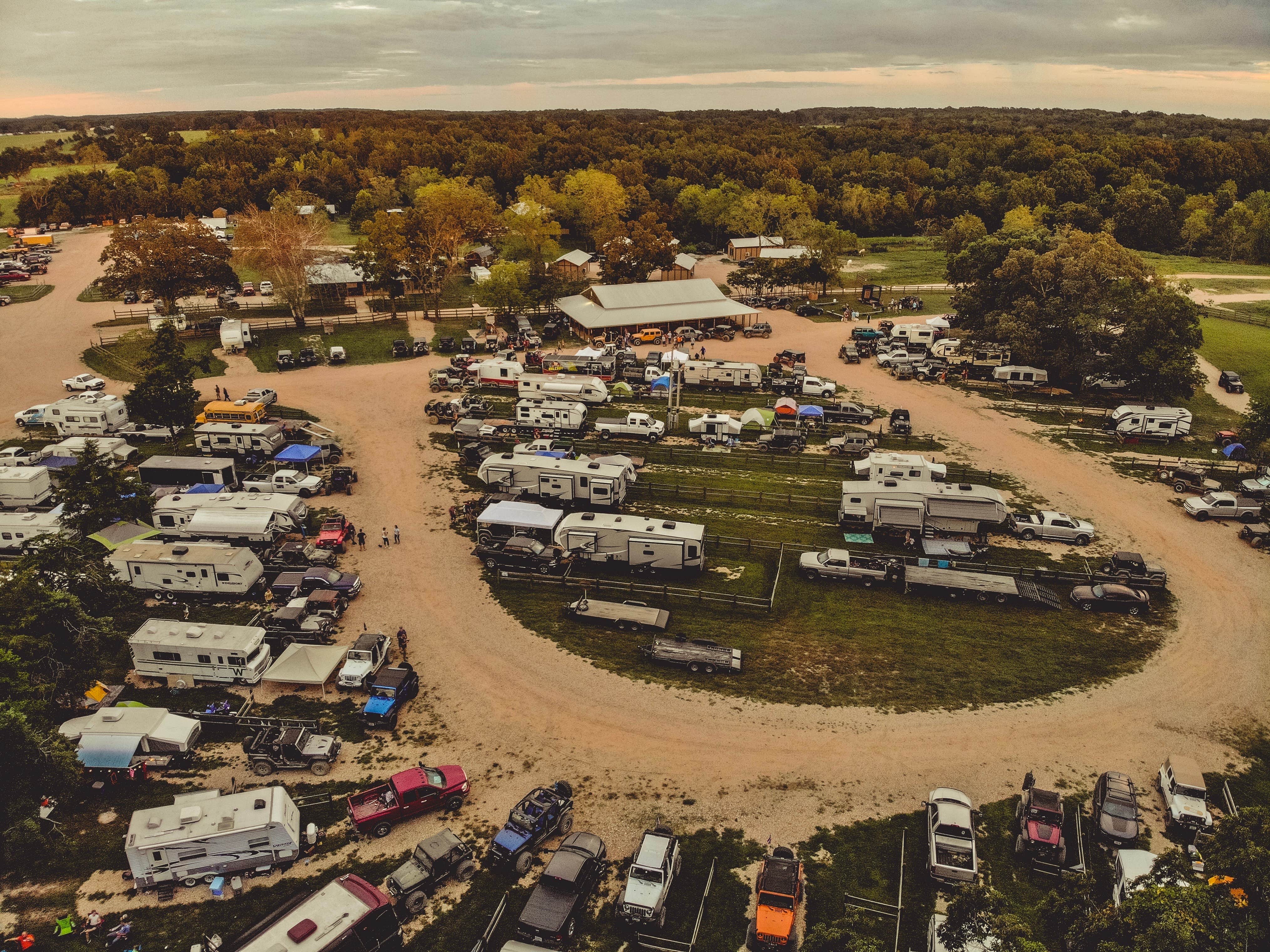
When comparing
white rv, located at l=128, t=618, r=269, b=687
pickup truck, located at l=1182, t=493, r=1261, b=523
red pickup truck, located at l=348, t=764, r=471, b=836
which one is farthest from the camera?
pickup truck, located at l=1182, t=493, r=1261, b=523

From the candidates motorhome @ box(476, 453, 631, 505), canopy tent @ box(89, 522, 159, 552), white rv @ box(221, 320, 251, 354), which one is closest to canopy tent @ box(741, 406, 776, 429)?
motorhome @ box(476, 453, 631, 505)

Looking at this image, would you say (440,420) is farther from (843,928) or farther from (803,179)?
(803,179)

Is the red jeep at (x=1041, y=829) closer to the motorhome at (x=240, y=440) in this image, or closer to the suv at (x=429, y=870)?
the suv at (x=429, y=870)

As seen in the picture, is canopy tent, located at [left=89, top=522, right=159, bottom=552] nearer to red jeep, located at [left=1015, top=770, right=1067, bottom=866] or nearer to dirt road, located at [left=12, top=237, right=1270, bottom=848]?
dirt road, located at [left=12, top=237, right=1270, bottom=848]

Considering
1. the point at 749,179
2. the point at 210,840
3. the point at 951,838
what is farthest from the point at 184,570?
the point at 749,179

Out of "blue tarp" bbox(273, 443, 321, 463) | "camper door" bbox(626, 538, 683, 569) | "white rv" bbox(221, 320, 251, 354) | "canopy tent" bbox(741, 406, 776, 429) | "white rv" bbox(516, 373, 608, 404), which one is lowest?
"camper door" bbox(626, 538, 683, 569)
